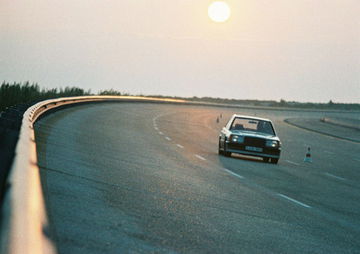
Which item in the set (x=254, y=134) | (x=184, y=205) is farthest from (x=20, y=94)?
(x=184, y=205)

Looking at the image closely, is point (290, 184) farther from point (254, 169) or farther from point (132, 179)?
point (132, 179)

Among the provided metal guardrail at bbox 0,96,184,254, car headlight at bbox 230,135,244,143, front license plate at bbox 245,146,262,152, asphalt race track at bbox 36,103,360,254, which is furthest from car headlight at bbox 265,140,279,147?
metal guardrail at bbox 0,96,184,254

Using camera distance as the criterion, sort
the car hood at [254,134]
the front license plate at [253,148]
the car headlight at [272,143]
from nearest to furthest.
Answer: the front license plate at [253,148] < the car headlight at [272,143] < the car hood at [254,134]

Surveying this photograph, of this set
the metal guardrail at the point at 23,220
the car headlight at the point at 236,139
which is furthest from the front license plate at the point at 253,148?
the metal guardrail at the point at 23,220

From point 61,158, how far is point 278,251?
332 inches

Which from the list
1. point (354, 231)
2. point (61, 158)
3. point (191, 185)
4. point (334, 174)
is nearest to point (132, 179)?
point (191, 185)

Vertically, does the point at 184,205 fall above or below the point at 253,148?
below

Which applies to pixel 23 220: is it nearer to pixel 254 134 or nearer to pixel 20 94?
pixel 254 134

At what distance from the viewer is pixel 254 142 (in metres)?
24.9

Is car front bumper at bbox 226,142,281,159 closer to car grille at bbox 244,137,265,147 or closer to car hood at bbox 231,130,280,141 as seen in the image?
car grille at bbox 244,137,265,147

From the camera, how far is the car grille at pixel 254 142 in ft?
81.5

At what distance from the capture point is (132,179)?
13.8m

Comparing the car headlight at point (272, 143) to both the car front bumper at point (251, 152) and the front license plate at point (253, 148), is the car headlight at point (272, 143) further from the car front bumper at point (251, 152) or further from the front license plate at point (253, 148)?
the front license plate at point (253, 148)

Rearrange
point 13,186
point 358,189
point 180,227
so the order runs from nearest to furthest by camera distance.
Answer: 1. point 13,186
2. point 180,227
3. point 358,189
